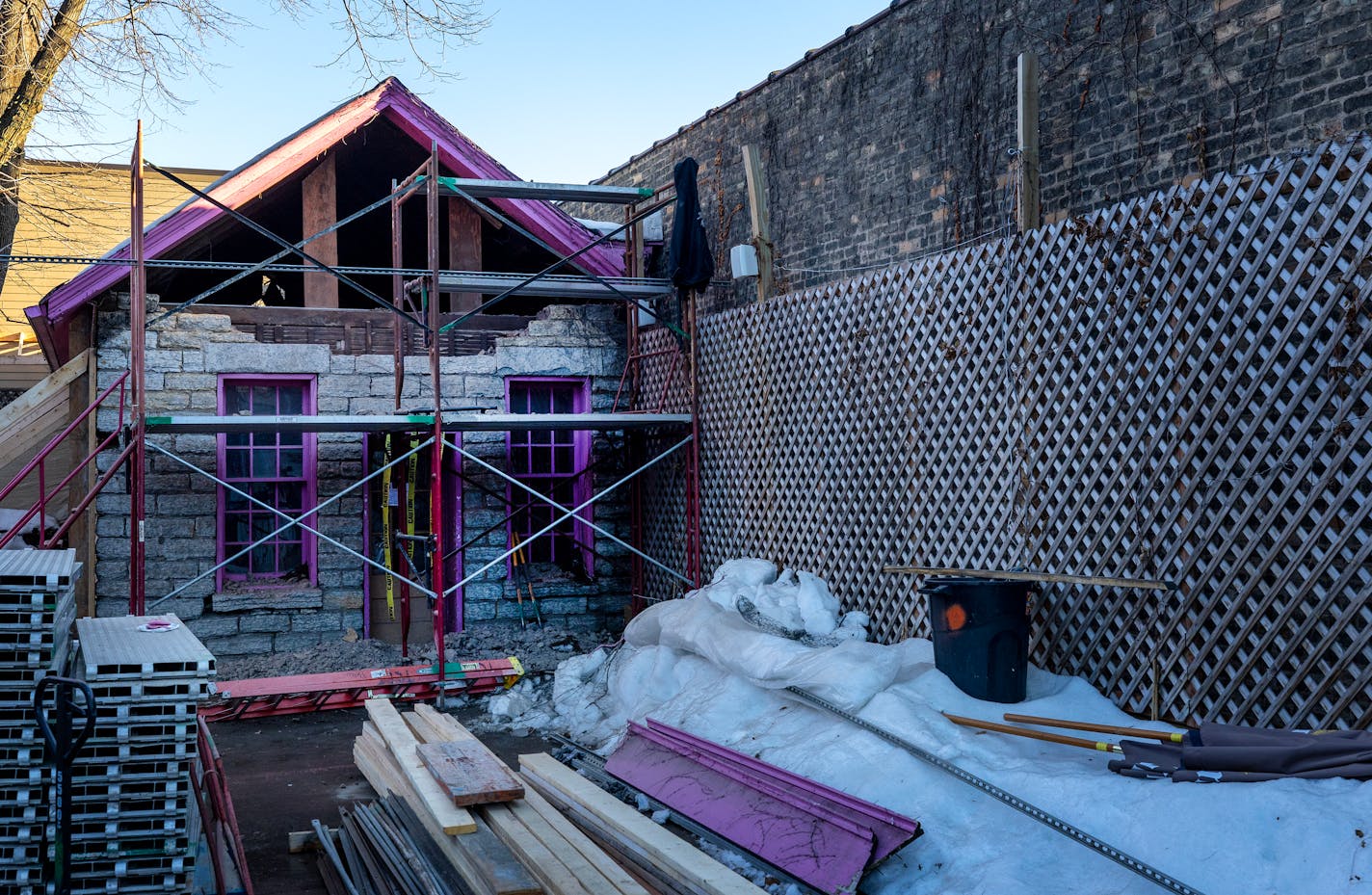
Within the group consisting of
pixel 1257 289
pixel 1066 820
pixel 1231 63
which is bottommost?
pixel 1066 820

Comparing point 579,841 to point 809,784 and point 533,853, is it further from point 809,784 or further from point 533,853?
point 809,784

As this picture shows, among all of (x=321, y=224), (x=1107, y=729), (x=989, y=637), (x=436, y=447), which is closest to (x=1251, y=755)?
(x=1107, y=729)

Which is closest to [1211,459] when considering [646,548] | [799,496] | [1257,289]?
[1257,289]

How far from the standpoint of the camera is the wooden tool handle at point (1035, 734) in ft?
16.4

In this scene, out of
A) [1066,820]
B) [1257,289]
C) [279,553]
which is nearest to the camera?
[1066,820]

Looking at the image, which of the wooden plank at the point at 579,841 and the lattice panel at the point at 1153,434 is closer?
the wooden plank at the point at 579,841

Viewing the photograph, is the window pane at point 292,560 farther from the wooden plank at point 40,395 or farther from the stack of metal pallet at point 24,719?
the stack of metal pallet at point 24,719

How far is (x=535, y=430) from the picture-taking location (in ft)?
39.2

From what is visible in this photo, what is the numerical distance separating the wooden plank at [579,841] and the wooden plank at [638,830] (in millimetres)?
142

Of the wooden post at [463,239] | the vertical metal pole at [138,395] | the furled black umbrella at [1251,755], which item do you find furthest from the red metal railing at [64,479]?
the furled black umbrella at [1251,755]

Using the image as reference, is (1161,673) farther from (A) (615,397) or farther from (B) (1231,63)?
(A) (615,397)

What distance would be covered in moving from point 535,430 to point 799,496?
4.09 metres

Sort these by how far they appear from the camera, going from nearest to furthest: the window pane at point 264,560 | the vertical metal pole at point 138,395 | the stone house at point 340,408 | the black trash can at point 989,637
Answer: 1. the black trash can at point 989,637
2. the vertical metal pole at point 138,395
3. the stone house at point 340,408
4. the window pane at point 264,560

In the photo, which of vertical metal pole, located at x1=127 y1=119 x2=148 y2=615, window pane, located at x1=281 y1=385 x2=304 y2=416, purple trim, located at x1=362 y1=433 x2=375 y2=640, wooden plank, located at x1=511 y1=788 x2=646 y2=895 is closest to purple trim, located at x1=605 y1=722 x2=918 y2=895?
wooden plank, located at x1=511 y1=788 x2=646 y2=895
